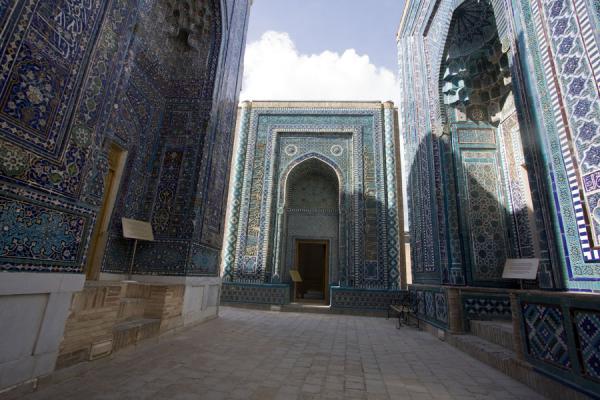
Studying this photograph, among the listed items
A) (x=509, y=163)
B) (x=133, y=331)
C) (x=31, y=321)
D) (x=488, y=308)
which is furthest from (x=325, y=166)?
(x=31, y=321)

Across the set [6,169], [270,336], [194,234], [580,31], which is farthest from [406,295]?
[6,169]

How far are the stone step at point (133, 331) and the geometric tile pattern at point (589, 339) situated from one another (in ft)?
12.6

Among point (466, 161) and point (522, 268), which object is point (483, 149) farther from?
point (522, 268)

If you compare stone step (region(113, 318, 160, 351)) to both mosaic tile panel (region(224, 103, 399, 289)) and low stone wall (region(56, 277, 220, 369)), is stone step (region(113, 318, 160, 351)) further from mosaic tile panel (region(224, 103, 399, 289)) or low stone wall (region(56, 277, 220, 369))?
mosaic tile panel (region(224, 103, 399, 289))

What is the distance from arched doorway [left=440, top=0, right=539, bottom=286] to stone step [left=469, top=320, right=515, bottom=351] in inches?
37.1

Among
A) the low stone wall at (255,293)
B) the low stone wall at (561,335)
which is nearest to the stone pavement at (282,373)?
the low stone wall at (561,335)

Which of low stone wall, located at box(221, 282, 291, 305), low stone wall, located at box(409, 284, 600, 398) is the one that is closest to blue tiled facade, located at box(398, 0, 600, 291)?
low stone wall, located at box(409, 284, 600, 398)

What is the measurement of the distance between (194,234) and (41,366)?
106 inches

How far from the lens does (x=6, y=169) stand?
5.79 ft

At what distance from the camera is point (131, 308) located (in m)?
3.69

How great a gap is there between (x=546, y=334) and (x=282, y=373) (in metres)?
2.19

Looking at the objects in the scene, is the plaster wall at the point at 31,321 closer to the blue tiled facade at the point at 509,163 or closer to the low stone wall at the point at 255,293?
the blue tiled facade at the point at 509,163

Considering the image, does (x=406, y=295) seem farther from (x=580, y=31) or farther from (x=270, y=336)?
(x=580, y=31)

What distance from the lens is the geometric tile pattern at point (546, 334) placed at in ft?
7.26
